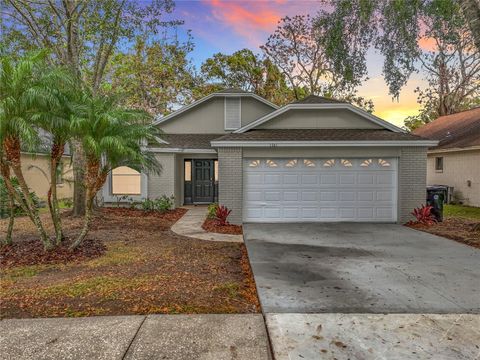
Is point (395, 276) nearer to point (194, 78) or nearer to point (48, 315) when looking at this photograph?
point (48, 315)

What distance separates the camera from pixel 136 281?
5.50 meters

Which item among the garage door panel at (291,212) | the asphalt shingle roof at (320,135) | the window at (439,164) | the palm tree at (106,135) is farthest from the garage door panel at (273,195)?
the window at (439,164)

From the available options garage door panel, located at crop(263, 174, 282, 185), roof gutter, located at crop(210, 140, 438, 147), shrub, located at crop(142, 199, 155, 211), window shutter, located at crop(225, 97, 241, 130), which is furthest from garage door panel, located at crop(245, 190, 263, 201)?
window shutter, located at crop(225, 97, 241, 130)

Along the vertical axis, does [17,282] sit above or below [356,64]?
below

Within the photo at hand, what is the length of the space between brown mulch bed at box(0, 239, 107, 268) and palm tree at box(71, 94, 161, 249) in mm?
267

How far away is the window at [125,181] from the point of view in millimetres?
15516

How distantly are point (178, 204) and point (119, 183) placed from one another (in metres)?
2.94

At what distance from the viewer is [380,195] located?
11.2m

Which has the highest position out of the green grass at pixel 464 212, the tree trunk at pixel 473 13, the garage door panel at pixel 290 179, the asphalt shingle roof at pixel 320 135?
the tree trunk at pixel 473 13

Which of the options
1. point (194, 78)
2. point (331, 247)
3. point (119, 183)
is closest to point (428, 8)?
point (331, 247)

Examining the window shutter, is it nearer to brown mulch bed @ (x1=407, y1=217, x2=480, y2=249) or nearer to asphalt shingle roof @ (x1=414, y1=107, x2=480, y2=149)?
brown mulch bed @ (x1=407, y1=217, x2=480, y2=249)

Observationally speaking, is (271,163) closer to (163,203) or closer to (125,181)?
(163,203)

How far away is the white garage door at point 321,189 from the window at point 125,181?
6640 millimetres

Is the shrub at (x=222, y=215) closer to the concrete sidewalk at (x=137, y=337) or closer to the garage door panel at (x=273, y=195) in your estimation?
→ the garage door panel at (x=273, y=195)
